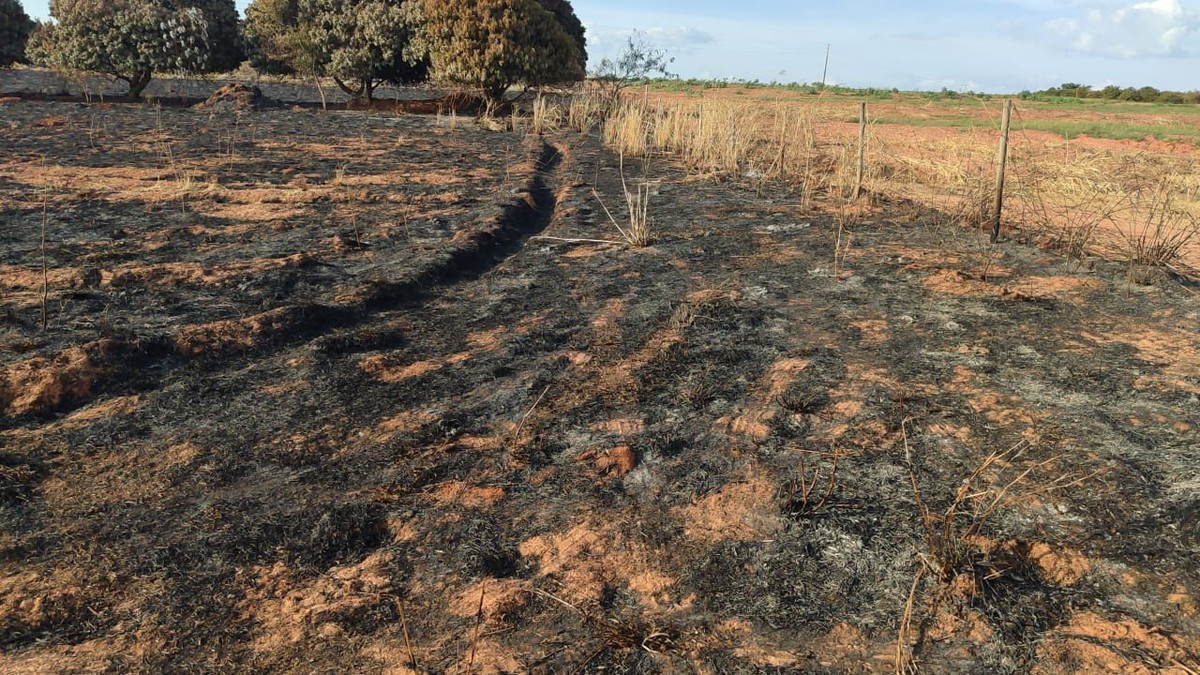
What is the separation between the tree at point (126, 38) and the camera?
16.2 metres

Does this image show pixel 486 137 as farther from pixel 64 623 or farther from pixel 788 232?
pixel 64 623

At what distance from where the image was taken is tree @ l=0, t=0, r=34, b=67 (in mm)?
24406

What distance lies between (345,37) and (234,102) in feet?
8.75

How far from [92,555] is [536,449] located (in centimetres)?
155

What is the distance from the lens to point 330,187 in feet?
27.8

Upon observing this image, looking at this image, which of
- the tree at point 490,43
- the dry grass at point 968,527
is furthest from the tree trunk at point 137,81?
the dry grass at point 968,527

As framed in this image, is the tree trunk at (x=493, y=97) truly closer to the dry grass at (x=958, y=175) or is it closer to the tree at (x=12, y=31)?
the dry grass at (x=958, y=175)

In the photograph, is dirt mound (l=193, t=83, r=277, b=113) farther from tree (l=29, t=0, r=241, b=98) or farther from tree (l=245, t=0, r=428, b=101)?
tree (l=245, t=0, r=428, b=101)

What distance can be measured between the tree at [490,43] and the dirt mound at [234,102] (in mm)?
3753

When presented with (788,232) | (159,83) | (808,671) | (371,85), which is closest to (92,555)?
(808,671)

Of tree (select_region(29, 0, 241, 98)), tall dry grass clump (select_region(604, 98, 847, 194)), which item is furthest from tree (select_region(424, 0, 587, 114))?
tree (select_region(29, 0, 241, 98))

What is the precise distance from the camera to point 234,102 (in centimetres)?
1603

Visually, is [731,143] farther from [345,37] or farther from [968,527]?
[345,37]

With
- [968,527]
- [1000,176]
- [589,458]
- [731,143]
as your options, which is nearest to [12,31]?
[731,143]
